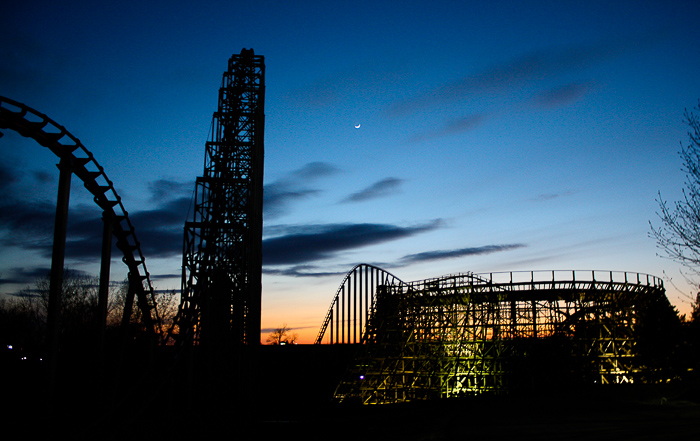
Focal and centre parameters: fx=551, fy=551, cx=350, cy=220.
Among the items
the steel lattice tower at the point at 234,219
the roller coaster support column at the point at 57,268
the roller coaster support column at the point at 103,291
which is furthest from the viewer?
the steel lattice tower at the point at 234,219

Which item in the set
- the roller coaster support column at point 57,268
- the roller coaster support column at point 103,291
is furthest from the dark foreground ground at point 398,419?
the roller coaster support column at point 103,291

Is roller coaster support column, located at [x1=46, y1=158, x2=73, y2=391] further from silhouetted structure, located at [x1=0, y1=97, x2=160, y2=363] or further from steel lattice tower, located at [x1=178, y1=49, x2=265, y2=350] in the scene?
steel lattice tower, located at [x1=178, y1=49, x2=265, y2=350]

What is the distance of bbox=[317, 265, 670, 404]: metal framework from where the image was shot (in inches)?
914

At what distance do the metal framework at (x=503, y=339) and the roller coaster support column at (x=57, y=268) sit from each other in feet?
55.2

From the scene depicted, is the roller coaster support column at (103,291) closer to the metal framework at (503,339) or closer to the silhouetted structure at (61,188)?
the silhouetted structure at (61,188)

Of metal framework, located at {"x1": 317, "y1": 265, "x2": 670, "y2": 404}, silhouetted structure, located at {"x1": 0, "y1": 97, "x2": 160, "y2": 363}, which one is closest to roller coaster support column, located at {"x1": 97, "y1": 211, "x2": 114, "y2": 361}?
silhouetted structure, located at {"x1": 0, "y1": 97, "x2": 160, "y2": 363}

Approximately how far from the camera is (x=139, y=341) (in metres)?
29.0

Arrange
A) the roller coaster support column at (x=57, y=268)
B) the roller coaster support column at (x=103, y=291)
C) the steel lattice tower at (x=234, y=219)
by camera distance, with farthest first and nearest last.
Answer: the steel lattice tower at (x=234, y=219) → the roller coaster support column at (x=103, y=291) → the roller coaster support column at (x=57, y=268)

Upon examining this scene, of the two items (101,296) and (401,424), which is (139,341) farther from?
(401,424)

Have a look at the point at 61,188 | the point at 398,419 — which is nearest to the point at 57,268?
A: the point at 61,188

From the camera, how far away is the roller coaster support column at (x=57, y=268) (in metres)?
9.30

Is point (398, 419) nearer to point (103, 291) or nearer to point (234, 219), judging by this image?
point (103, 291)

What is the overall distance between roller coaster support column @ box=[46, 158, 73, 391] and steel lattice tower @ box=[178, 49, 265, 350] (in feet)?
22.1

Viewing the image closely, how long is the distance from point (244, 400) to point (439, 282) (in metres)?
11.4
